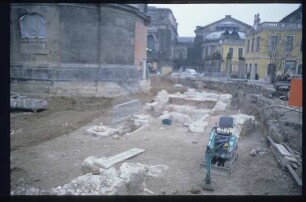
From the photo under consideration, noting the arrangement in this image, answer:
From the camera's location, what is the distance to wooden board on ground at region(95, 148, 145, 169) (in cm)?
749

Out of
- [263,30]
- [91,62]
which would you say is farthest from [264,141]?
[263,30]

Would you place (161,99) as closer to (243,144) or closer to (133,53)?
(133,53)

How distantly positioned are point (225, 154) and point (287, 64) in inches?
908

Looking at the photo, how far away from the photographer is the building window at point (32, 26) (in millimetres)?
17203

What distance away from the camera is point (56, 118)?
13.4m

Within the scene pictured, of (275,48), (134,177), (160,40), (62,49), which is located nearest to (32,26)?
(62,49)

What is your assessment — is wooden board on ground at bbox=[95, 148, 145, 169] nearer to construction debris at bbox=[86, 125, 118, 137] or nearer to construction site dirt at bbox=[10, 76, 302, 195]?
construction site dirt at bbox=[10, 76, 302, 195]

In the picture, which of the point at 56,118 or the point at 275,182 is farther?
the point at 56,118

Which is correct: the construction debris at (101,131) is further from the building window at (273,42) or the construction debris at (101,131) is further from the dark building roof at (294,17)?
the dark building roof at (294,17)

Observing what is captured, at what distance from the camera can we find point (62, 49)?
57.3 feet

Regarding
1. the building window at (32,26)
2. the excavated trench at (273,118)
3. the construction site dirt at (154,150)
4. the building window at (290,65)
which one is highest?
the building window at (32,26)

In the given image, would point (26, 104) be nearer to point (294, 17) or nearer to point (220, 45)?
point (294, 17)

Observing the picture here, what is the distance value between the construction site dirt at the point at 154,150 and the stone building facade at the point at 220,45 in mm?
26831

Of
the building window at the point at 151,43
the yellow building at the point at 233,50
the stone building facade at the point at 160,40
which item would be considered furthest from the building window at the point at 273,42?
the building window at the point at 151,43
